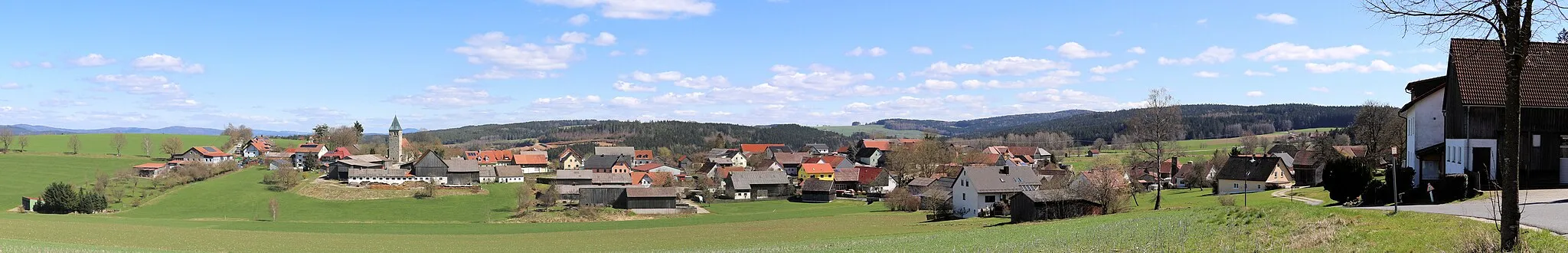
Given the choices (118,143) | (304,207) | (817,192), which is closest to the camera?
(304,207)

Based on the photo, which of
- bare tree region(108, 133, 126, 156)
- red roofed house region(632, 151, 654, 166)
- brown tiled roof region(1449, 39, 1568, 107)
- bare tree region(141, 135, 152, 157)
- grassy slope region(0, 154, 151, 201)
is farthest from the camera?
red roofed house region(632, 151, 654, 166)

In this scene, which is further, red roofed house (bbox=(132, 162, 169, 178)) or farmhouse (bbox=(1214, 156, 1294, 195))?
red roofed house (bbox=(132, 162, 169, 178))

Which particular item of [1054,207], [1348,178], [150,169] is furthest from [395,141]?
[1348,178]

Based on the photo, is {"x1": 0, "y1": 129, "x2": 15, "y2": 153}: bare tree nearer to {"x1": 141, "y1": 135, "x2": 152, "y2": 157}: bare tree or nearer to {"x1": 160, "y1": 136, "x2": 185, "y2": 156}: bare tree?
{"x1": 141, "y1": 135, "x2": 152, "y2": 157}: bare tree

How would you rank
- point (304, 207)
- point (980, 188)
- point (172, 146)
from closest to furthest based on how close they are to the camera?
Answer: point (980, 188), point (304, 207), point (172, 146)

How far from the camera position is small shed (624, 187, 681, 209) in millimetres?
69312

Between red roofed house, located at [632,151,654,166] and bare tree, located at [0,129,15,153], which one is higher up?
bare tree, located at [0,129,15,153]

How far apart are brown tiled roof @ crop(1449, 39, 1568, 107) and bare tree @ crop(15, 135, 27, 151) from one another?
162510mm

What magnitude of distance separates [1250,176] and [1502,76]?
36719 mm

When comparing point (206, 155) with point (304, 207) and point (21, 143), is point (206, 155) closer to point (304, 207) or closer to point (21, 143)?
point (21, 143)

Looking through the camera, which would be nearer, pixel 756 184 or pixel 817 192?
pixel 817 192

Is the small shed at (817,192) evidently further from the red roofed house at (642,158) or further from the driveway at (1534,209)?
the driveway at (1534,209)


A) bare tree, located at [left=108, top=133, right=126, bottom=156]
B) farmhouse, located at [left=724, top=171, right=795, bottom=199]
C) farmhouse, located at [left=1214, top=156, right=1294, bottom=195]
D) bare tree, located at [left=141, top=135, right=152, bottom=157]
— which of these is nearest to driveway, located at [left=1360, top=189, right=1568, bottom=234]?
farmhouse, located at [left=1214, top=156, right=1294, bottom=195]

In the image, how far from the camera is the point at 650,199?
69562 mm
